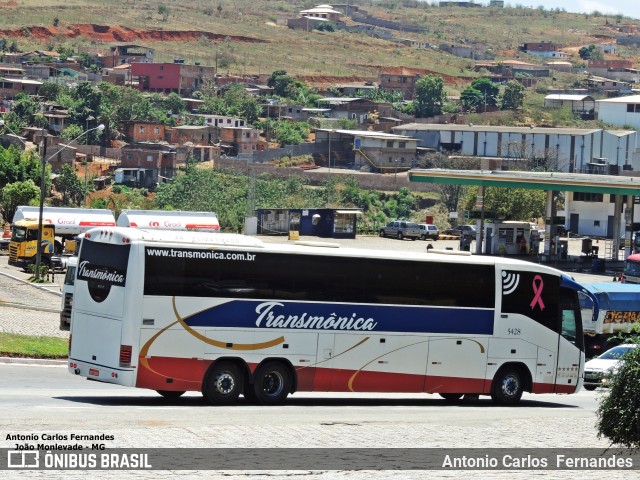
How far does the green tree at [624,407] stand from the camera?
653 inches

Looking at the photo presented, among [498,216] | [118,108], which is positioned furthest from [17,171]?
[118,108]

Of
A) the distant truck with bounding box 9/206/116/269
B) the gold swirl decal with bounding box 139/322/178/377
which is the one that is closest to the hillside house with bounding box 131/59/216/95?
the distant truck with bounding box 9/206/116/269

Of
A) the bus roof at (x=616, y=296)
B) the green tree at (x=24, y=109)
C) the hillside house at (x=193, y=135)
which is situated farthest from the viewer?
the hillside house at (x=193, y=135)

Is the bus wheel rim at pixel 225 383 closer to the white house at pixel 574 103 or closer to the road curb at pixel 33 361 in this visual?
the road curb at pixel 33 361

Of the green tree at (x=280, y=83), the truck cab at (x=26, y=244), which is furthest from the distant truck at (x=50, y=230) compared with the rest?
the green tree at (x=280, y=83)

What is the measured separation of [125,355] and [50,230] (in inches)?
1599

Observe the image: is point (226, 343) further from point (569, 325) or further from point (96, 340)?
point (569, 325)

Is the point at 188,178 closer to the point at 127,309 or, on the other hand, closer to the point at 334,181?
the point at 334,181

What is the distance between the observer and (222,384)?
23406 millimetres

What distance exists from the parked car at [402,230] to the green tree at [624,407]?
69569 millimetres

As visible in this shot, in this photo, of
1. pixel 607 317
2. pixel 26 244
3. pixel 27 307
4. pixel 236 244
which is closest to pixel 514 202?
pixel 26 244

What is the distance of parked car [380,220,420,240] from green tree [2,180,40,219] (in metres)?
23.2

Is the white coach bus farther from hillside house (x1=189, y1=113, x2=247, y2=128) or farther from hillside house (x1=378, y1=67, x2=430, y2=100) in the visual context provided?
hillside house (x1=378, y1=67, x2=430, y2=100)

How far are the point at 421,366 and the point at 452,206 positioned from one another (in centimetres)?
8867
